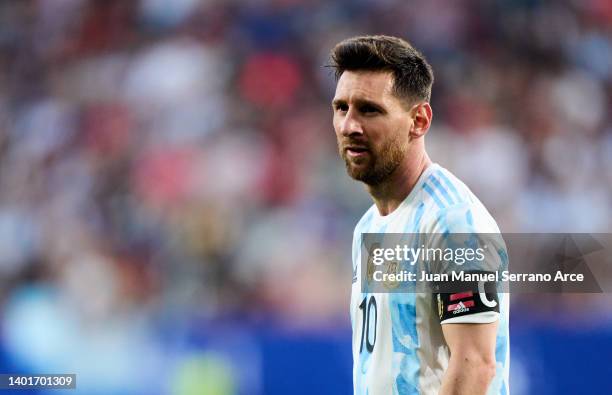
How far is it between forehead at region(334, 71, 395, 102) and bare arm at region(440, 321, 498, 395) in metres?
0.89

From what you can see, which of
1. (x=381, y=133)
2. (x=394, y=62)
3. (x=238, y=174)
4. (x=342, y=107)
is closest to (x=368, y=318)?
(x=381, y=133)

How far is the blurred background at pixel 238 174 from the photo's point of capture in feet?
19.2

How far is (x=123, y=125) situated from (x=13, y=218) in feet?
4.43

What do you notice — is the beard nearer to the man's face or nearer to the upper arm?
the man's face

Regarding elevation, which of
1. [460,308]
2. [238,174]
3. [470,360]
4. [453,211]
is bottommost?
[470,360]

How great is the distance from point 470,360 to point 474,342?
2.3 inches

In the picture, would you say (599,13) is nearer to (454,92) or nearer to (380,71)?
(454,92)

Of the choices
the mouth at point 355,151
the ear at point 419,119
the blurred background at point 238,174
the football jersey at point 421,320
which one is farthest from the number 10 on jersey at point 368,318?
the blurred background at point 238,174

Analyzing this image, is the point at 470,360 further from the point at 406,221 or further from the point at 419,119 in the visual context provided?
the point at 419,119

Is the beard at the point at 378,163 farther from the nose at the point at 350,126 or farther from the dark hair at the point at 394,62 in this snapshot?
the dark hair at the point at 394,62

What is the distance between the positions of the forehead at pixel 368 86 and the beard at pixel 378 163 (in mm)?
170

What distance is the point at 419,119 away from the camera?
3.29 m

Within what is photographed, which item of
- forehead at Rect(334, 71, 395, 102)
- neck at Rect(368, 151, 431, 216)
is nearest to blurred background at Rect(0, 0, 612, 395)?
neck at Rect(368, 151, 431, 216)

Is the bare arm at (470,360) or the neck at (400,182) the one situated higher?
the neck at (400,182)
